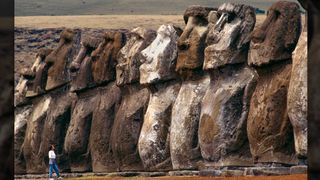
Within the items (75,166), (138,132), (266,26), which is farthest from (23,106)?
(266,26)

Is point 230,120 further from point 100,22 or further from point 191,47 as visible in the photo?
point 100,22

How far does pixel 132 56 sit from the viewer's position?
29750 millimetres

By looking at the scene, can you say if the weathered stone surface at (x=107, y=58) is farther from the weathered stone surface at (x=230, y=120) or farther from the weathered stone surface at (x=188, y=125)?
the weathered stone surface at (x=230, y=120)

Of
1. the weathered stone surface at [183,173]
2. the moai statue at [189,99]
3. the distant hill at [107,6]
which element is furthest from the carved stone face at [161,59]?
the distant hill at [107,6]

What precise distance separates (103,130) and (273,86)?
8.99 meters

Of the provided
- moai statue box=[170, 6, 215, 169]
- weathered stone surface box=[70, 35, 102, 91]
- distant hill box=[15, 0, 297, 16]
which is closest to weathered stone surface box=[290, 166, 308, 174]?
moai statue box=[170, 6, 215, 169]

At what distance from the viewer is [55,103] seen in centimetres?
3522

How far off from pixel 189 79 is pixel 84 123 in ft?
20.9

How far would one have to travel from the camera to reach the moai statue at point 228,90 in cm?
2477

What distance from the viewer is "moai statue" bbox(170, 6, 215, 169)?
86.8ft

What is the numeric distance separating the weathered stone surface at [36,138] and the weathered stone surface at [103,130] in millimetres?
4028

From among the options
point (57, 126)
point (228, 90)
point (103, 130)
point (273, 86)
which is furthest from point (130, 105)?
Answer: point (273, 86)

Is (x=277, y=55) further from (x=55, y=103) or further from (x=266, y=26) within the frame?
(x=55, y=103)

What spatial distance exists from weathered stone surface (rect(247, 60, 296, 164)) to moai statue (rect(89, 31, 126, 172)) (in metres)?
7.85
